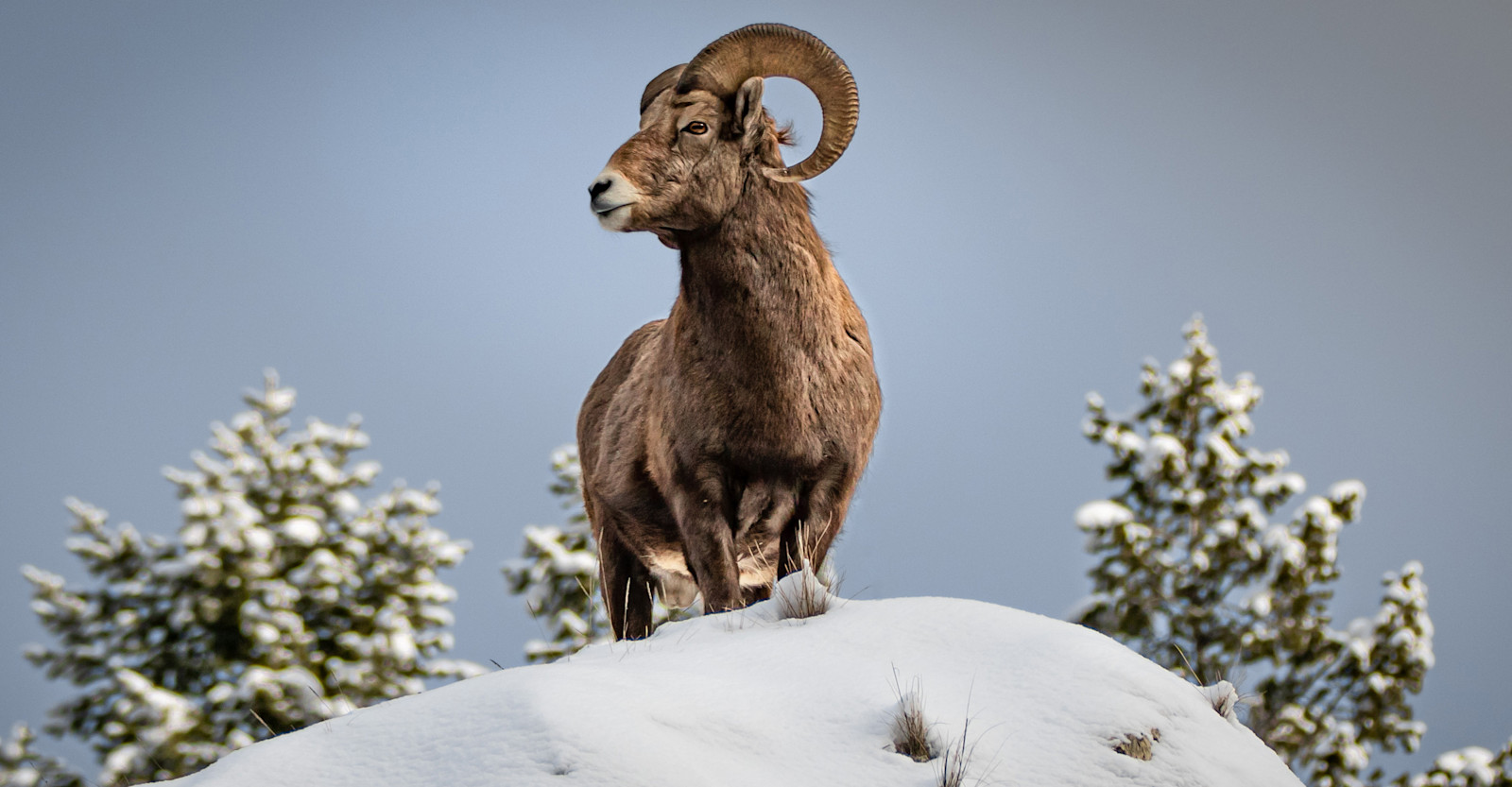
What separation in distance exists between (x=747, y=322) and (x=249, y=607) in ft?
46.8

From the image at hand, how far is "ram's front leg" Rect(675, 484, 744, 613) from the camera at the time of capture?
5582 mm

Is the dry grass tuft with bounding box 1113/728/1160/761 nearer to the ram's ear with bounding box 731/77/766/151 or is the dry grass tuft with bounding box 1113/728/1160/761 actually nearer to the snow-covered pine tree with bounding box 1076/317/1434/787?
the ram's ear with bounding box 731/77/766/151

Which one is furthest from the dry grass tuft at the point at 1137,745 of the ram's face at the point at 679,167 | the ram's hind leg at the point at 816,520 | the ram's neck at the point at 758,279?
the ram's face at the point at 679,167

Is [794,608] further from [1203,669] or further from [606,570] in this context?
[1203,669]

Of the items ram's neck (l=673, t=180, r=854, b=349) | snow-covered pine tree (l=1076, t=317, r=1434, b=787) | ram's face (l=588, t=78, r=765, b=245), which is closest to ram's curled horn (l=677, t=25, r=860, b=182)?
ram's face (l=588, t=78, r=765, b=245)

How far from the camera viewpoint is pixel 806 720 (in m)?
3.37

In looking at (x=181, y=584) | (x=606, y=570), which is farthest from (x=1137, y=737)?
(x=181, y=584)

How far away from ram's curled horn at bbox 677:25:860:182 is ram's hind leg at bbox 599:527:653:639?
273cm

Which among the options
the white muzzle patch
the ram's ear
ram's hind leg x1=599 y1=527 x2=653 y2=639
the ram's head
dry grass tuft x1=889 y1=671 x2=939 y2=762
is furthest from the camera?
ram's hind leg x1=599 y1=527 x2=653 y2=639

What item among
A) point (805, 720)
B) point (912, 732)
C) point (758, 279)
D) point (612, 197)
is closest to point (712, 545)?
point (758, 279)

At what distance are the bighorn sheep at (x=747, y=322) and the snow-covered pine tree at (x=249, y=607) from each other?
11799mm

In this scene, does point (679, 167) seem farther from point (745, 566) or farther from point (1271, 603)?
point (1271, 603)

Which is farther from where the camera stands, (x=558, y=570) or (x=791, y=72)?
(x=558, y=570)

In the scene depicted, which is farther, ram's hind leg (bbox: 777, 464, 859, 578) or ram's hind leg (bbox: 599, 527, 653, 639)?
ram's hind leg (bbox: 599, 527, 653, 639)
